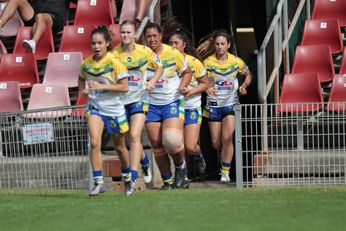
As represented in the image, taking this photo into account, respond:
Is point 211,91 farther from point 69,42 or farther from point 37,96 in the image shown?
point 69,42

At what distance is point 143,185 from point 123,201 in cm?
346

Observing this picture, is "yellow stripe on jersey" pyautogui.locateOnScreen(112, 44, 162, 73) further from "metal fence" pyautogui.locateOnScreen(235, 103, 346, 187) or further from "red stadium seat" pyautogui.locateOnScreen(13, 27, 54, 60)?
"red stadium seat" pyautogui.locateOnScreen(13, 27, 54, 60)

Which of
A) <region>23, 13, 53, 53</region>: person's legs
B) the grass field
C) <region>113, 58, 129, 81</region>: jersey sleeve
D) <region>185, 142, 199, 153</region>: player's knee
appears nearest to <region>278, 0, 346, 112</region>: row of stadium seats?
<region>185, 142, 199, 153</region>: player's knee

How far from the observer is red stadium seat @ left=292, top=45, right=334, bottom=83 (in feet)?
50.0

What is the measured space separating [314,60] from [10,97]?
4611 mm

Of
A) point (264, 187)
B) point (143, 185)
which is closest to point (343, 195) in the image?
point (264, 187)

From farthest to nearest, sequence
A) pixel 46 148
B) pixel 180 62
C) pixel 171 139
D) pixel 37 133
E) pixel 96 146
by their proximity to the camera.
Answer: pixel 46 148, pixel 37 133, pixel 180 62, pixel 171 139, pixel 96 146

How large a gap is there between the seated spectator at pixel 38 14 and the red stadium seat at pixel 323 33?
13.4 feet

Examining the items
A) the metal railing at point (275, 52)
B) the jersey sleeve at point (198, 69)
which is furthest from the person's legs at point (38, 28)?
the metal railing at point (275, 52)

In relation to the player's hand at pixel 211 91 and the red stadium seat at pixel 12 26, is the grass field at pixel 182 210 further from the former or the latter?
the red stadium seat at pixel 12 26

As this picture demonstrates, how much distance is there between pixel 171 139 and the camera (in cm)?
1276

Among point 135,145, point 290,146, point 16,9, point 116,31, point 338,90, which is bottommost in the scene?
point 290,146

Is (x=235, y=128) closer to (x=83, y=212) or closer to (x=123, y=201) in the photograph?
(x=123, y=201)

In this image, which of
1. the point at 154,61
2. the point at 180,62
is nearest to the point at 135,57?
the point at 154,61
